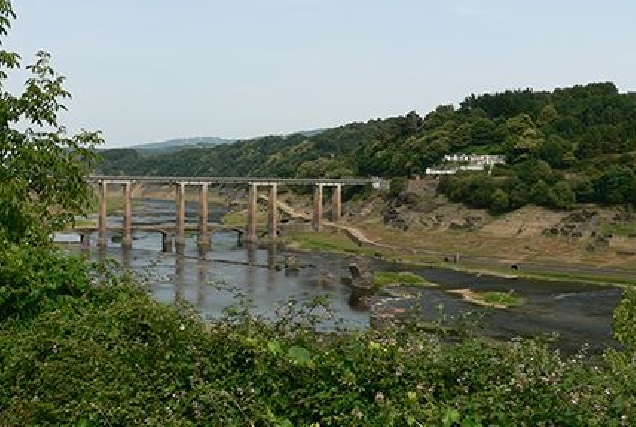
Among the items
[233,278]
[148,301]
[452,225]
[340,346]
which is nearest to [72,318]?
[148,301]

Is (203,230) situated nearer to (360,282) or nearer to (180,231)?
(180,231)

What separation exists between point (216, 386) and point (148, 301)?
10.9ft

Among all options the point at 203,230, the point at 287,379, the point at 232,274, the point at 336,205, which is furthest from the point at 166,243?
the point at 287,379

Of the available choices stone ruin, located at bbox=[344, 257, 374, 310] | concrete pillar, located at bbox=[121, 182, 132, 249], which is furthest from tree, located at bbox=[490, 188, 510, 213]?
concrete pillar, located at bbox=[121, 182, 132, 249]

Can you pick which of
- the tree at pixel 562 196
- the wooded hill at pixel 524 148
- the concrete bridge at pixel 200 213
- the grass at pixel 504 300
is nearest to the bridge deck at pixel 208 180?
the concrete bridge at pixel 200 213

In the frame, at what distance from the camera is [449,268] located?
75688mm

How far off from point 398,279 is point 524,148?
54069mm

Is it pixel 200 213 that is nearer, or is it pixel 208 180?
pixel 200 213

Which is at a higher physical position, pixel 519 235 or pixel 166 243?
pixel 519 235

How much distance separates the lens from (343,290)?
6172 cm

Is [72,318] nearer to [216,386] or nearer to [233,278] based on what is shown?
[216,386]

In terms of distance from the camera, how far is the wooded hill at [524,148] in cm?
9325

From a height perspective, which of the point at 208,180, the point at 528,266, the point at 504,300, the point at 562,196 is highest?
the point at 208,180

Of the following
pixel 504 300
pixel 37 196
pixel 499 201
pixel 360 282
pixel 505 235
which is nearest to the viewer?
pixel 37 196
